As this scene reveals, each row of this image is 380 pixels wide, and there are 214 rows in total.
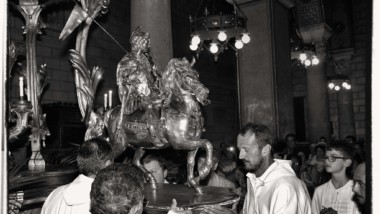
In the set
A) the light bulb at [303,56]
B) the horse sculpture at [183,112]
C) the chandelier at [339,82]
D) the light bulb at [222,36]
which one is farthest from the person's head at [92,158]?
the chandelier at [339,82]

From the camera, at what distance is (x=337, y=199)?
381cm

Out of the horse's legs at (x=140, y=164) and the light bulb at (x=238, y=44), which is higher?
the light bulb at (x=238, y=44)

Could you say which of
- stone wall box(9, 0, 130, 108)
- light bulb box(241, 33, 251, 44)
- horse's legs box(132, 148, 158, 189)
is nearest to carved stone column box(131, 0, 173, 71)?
horse's legs box(132, 148, 158, 189)

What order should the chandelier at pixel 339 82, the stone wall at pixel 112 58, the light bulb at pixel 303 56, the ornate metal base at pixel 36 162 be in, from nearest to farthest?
the ornate metal base at pixel 36 162
the stone wall at pixel 112 58
the light bulb at pixel 303 56
the chandelier at pixel 339 82

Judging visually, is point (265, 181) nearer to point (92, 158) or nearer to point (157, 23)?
point (92, 158)

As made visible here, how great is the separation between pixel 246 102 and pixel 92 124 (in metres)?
4.17

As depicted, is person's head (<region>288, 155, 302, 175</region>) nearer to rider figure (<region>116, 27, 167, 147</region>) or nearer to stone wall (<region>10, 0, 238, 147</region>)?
rider figure (<region>116, 27, 167, 147</region>)

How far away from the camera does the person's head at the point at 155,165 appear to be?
4.20 meters

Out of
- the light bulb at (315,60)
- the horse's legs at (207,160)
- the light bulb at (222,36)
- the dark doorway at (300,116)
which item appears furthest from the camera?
the dark doorway at (300,116)

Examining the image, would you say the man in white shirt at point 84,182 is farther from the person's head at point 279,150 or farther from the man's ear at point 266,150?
the person's head at point 279,150

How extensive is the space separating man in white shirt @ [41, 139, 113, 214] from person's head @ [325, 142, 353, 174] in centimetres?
226

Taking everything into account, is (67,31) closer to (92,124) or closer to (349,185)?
(92,124)

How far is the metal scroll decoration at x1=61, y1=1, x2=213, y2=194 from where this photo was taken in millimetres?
3393

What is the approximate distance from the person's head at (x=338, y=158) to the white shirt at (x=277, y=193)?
1120 millimetres
